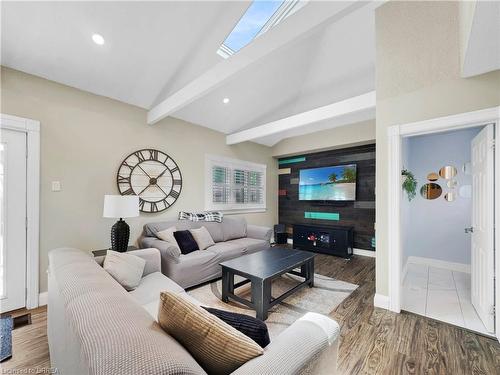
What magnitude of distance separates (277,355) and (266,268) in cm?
167

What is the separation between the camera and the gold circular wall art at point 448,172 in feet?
12.1

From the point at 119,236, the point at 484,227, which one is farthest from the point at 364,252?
the point at 119,236

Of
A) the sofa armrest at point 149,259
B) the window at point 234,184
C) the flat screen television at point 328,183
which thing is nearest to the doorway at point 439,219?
the flat screen television at point 328,183

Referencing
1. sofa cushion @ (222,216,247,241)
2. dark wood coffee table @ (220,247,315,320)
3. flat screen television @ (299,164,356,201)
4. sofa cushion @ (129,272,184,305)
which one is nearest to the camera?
sofa cushion @ (129,272,184,305)

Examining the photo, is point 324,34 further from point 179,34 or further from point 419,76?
point 179,34

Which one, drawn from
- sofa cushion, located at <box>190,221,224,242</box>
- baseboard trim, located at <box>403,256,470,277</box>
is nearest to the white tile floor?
baseboard trim, located at <box>403,256,470,277</box>

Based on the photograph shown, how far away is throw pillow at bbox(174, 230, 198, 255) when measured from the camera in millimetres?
3154

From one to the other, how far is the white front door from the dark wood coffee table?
223 cm

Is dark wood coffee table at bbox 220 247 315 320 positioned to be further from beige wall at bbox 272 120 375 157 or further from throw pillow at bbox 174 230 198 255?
beige wall at bbox 272 120 375 157

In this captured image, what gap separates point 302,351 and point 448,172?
4361mm

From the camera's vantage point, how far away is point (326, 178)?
514cm

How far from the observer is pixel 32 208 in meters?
2.47

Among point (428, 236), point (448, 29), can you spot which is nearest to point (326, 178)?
point (428, 236)

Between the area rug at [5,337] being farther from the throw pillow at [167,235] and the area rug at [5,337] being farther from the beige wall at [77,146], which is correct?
the throw pillow at [167,235]
